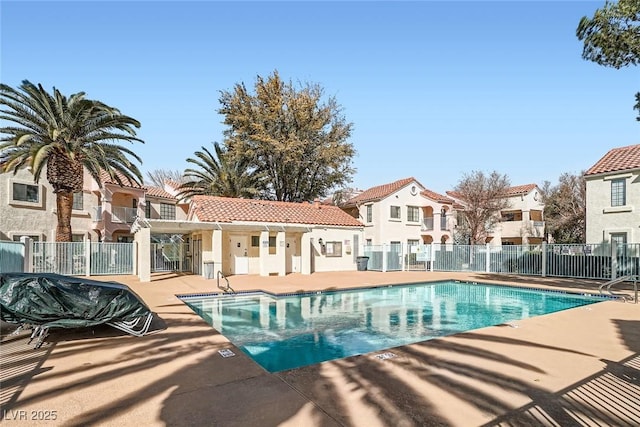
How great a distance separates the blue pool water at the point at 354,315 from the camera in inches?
345

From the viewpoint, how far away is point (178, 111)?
19.4 m

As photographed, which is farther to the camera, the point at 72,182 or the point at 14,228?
the point at 14,228

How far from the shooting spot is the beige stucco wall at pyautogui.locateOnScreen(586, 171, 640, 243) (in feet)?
66.3

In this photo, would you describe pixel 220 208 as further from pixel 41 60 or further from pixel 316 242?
pixel 41 60

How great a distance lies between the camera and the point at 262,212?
22.5 metres

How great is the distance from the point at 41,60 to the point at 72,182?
31.5ft

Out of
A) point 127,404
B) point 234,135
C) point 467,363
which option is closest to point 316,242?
point 234,135

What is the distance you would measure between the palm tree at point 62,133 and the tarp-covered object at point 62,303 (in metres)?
13.2

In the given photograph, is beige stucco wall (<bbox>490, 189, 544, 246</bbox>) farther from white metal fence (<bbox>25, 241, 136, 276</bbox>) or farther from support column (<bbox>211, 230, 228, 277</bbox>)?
white metal fence (<bbox>25, 241, 136, 276</bbox>)

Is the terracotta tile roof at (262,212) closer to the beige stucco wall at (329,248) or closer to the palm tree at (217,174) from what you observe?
the beige stucco wall at (329,248)

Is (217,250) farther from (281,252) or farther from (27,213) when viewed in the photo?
(27,213)

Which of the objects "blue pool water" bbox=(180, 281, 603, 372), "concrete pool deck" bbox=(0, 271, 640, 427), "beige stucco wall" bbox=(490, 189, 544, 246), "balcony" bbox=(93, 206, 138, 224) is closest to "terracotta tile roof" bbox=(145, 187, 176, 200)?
"balcony" bbox=(93, 206, 138, 224)

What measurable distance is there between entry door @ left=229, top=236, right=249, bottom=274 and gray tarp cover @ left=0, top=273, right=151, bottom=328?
1354cm

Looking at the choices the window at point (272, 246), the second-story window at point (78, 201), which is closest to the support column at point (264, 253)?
the window at point (272, 246)
